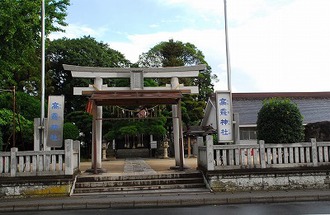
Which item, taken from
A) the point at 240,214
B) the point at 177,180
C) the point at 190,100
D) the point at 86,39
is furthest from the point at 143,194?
the point at 86,39

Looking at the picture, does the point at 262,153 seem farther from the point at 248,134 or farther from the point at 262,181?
the point at 248,134

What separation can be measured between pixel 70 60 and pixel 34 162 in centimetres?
2727

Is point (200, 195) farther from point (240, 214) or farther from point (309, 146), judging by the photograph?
point (309, 146)

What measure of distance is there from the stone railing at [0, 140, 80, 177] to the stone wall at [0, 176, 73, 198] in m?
0.19

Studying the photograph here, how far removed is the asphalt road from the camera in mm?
9063

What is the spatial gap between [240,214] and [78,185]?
655 cm

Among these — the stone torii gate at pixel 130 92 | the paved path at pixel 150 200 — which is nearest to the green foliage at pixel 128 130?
the stone torii gate at pixel 130 92

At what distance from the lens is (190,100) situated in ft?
119

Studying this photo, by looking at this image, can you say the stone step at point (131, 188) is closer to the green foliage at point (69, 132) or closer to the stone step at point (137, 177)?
the stone step at point (137, 177)

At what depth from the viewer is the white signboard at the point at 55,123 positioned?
556 inches

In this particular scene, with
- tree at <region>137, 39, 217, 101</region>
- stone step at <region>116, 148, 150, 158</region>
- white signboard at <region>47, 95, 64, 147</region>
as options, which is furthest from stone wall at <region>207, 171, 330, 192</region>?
tree at <region>137, 39, 217, 101</region>

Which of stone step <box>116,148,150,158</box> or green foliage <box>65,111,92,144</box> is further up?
green foliage <box>65,111,92,144</box>

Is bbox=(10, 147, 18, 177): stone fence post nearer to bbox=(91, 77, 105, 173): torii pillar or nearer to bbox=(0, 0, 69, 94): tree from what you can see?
bbox=(91, 77, 105, 173): torii pillar

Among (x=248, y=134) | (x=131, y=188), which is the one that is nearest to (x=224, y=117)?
(x=131, y=188)
